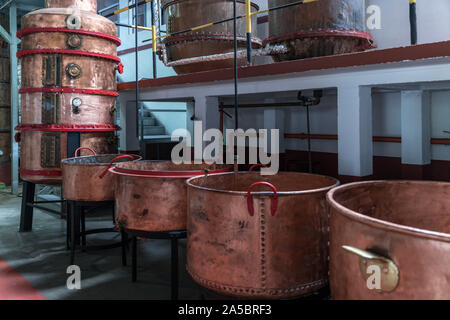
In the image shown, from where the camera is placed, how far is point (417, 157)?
6465 mm

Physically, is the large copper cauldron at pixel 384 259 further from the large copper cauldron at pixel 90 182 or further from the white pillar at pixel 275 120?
the white pillar at pixel 275 120

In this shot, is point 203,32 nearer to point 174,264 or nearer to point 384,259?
point 174,264

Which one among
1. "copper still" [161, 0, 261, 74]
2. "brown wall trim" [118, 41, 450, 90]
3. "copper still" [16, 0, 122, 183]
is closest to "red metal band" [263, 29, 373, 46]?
"brown wall trim" [118, 41, 450, 90]

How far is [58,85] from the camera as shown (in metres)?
6.00

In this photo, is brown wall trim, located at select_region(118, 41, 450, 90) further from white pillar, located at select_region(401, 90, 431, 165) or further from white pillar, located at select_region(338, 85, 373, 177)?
white pillar, located at select_region(401, 90, 431, 165)

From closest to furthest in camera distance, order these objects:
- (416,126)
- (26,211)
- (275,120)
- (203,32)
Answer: (203,32)
(416,126)
(26,211)
(275,120)

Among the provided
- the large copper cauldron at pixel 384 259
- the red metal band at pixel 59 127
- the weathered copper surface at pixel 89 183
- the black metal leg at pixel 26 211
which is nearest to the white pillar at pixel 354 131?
the large copper cauldron at pixel 384 259

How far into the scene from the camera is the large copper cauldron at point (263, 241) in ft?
8.85

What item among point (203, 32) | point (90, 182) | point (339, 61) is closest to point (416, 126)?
point (339, 61)

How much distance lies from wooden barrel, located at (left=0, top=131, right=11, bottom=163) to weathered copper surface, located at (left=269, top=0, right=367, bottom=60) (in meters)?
8.52

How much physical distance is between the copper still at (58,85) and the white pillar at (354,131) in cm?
372

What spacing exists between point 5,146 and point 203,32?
7.45 meters

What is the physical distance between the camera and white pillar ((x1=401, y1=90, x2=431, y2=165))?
6383 millimetres
